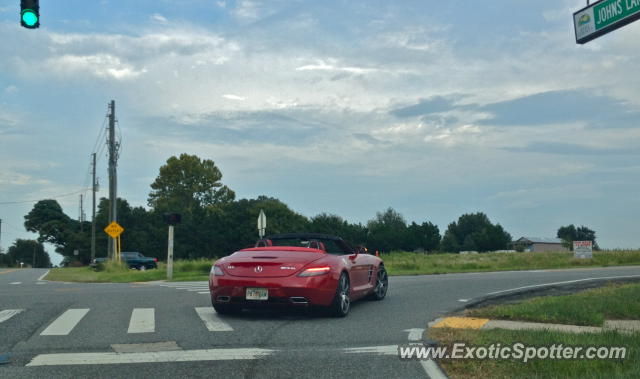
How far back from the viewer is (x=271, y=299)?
9141 mm

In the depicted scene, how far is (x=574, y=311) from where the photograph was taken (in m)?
9.48

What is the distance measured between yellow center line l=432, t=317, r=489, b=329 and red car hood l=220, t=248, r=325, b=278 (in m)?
1.96

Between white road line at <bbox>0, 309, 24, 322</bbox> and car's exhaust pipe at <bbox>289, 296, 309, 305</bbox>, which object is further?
white road line at <bbox>0, 309, 24, 322</bbox>

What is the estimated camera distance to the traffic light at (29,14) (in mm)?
11258

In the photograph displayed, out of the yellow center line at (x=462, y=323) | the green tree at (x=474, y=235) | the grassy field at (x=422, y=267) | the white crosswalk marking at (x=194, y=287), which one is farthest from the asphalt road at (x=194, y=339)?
the green tree at (x=474, y=235)

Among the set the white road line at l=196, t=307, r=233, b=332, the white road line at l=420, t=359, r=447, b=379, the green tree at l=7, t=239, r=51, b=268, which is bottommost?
the white road line at l=420, t=359, r=447, b=379

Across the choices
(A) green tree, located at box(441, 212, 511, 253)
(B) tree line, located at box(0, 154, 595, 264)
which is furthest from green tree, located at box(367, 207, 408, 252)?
(A) green tree, located at box(441, 212, 511, 253)

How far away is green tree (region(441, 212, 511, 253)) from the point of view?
139875 millimetres

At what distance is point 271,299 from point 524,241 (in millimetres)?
181509

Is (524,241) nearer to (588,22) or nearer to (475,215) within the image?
(475,215)

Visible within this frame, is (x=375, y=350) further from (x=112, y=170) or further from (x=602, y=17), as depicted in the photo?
(x=112, y=170)

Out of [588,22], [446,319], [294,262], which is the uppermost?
[588,22]

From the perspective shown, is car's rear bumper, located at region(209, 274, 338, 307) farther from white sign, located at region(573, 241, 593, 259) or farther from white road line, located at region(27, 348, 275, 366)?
white sign, located at region(573, 241, 593, 259)

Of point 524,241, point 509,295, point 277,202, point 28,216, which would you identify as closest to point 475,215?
point 524,241
